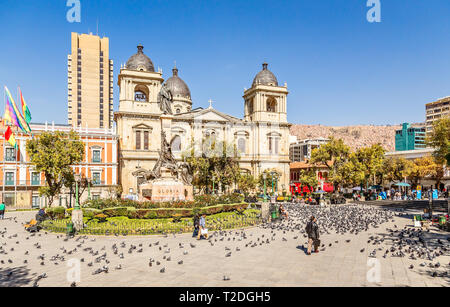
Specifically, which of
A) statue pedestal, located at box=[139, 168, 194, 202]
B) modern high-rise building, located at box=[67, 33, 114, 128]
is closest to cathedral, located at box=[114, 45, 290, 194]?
statue pedestal, located at box=[139, 168, 194, 202]

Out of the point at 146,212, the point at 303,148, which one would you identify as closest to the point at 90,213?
the point at 146,212

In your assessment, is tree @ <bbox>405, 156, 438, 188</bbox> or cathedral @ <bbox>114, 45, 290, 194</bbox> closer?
tree @ <bbox>405, 156, 438, 188</bbox>

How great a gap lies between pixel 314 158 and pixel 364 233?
27.2m

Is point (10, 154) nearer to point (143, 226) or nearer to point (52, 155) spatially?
point (52, 155)

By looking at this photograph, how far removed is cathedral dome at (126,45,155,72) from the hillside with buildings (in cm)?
12537

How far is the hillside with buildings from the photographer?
167m

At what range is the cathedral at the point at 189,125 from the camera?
158 ft

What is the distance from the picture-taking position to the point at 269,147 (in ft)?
181

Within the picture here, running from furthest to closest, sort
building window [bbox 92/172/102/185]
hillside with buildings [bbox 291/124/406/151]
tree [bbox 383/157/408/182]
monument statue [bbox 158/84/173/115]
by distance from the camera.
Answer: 1. hillside with buildings [bbox 291/124/406/151]
2. tree [bbox 383/157/408/182]
3. building window [bbox 92/172/102/185]
4. monument statue [bbox 158/84/173/115]

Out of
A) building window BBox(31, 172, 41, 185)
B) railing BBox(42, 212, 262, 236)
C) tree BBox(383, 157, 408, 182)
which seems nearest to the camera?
railing BBox(42, 212, 262, 236)

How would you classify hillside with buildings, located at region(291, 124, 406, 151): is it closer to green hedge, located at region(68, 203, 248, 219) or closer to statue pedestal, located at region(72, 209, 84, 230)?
green hedge, located at region(68, 203, 248, 219)

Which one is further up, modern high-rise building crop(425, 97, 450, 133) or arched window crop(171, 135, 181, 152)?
modern high-rise building crop(425, 97, 450, 133)

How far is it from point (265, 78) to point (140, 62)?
19.8 meters
